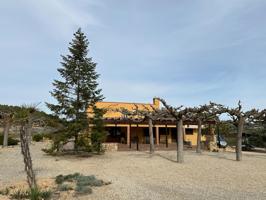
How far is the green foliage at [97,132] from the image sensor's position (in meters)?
21.8

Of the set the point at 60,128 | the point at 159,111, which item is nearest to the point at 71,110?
the point at 60,128

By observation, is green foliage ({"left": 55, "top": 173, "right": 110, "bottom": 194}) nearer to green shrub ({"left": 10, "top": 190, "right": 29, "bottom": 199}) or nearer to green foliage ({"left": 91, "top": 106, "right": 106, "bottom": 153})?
green shrub ({"left": 10, "top": 190, "right": 29, "bottom": 199})

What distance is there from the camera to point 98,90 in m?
22.9

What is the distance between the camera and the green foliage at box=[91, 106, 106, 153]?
21.8m

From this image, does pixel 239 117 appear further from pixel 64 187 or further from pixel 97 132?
pixel 64 187

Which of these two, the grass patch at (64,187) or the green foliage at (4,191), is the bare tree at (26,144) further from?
the grass patch at (64,187)


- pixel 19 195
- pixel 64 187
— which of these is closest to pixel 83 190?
pixel 64 187

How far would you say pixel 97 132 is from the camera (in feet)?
71.8

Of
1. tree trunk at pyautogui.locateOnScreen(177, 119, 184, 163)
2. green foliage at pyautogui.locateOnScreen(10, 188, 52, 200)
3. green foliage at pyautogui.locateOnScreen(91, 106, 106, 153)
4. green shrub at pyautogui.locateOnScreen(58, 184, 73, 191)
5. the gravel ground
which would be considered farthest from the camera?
green foliage at pyautogui.locateOnScreen(91, 106, 106, 153)

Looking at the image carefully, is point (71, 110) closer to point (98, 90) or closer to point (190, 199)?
point (98, 90)

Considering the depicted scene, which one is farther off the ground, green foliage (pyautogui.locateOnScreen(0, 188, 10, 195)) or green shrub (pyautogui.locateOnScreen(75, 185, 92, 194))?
green shrub (pyautogui.locateOnScreen(75, 185, 92, 194))

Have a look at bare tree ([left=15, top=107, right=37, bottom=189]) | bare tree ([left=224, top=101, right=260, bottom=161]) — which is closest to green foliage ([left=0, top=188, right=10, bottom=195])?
bare tree ([left=15, top=107, right=37, bottom=189])

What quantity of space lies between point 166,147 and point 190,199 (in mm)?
22703

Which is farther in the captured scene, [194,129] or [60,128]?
[194,129]
